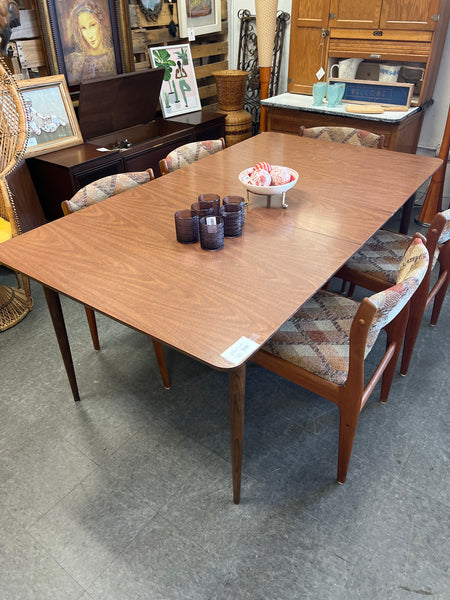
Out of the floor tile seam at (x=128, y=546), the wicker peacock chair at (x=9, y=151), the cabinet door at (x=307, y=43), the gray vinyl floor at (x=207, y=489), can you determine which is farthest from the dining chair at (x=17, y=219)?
the cabinet door at (x=307, y=43)

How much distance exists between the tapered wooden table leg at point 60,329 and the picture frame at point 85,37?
1.80 meters

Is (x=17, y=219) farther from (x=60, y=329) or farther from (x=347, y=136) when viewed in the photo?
(x=347, y=136)

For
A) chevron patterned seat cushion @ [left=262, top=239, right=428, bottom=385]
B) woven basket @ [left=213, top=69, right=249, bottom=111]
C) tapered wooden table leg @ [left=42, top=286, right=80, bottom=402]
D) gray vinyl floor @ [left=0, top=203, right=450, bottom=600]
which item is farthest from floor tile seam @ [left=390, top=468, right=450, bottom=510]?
woven basket @ [left=213, top=69, right=249, bottom=111]

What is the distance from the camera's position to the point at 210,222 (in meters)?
1.52

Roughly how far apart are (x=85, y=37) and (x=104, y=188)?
58.5 inches

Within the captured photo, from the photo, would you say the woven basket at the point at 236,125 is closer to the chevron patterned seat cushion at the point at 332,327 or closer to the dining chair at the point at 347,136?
the dining chair at the point at 347,136

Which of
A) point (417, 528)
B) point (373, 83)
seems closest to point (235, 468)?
point (417, 528)

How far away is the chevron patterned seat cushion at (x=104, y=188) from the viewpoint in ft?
6.21

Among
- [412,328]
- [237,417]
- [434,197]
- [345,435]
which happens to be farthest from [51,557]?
[434,197]

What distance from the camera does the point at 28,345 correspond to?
7.39 feet

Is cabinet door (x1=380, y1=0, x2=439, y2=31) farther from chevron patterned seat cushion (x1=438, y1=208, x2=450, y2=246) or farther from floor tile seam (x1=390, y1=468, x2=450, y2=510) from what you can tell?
floor tile seam (x1=390, y1=468, x2=450, y2=510)

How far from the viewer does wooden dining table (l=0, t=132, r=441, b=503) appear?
1212mm

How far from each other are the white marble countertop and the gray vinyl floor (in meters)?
1.45

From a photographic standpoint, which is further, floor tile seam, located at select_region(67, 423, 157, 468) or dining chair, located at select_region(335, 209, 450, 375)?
dining chair, located at select_region(335, 209, 450, 375)
